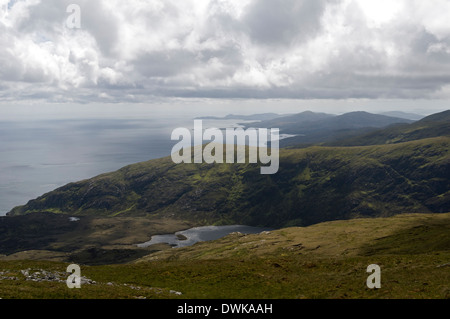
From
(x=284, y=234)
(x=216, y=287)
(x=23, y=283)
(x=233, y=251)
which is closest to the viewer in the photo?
(x=23, y=283)

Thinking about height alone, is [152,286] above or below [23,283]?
below

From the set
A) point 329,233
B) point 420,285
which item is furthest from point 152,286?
point 329,233

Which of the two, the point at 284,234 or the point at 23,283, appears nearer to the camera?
the point at 23,283

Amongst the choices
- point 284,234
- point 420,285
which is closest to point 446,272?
point 420,285
